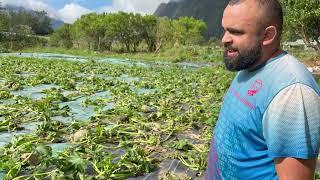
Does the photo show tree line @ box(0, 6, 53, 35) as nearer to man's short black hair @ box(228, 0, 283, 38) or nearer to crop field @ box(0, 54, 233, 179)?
crop field @ box(0, 54, 233, 179)

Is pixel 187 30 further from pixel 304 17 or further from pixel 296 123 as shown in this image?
pixel 296 123

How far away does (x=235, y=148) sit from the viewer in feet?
7.71

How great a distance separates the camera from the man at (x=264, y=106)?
2012 mm

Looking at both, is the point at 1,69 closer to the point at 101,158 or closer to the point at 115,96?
the point at 115,96

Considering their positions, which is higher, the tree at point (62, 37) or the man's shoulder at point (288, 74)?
the man's shoulder at point (288, 74)

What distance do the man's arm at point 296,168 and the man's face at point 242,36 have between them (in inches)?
21.6

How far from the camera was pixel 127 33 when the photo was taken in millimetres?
57656

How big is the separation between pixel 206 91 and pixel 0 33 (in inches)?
1662

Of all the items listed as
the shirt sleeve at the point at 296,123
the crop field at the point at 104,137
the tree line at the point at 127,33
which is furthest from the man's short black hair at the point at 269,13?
the tree line at the point at 127,33

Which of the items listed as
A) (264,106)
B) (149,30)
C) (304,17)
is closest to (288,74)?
(264,106)

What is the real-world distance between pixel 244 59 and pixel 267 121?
0.38 metres

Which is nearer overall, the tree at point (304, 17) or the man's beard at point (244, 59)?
the man's beard at point (244, 59)

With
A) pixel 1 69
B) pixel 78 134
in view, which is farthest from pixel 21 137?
pixel 1 69

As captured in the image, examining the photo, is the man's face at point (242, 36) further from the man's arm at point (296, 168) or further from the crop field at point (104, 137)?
the crop field at point (104, 137)
